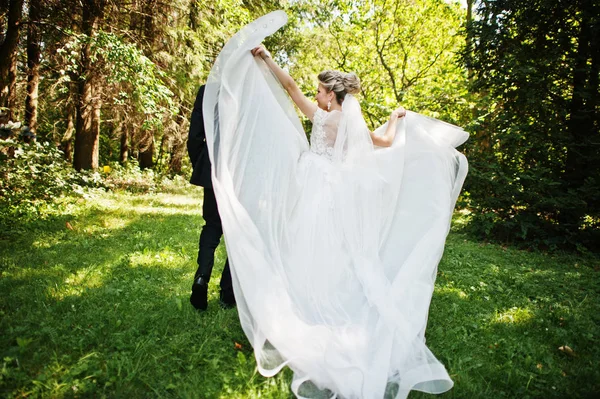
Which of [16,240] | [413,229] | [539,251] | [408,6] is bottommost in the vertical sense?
[16,240]

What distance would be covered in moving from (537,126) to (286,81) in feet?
21.2

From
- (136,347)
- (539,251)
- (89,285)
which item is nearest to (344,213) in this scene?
(136,347)

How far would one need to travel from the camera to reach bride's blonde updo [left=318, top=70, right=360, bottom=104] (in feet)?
11.3

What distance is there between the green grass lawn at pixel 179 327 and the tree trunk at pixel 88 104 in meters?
5.76

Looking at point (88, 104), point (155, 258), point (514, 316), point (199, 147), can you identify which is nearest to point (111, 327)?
point (199, 147)

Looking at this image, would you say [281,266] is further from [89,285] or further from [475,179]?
[475,179]

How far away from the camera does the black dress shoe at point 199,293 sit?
3086mm

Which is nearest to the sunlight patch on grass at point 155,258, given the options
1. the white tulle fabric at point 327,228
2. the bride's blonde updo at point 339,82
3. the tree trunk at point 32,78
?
the white tulle fabric at point 327,228

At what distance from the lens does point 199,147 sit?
Result: 309 cm

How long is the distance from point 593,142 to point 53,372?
8560 millimetres

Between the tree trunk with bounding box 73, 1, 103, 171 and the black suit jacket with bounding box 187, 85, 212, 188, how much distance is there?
737cm

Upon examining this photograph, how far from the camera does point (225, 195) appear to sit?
2.74m

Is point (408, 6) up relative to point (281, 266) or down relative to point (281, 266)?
up

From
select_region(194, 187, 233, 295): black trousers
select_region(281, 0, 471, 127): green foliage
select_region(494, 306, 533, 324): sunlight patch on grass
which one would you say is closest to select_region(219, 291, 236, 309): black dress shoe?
select_region(194, 187, 233, 295): black trousers
